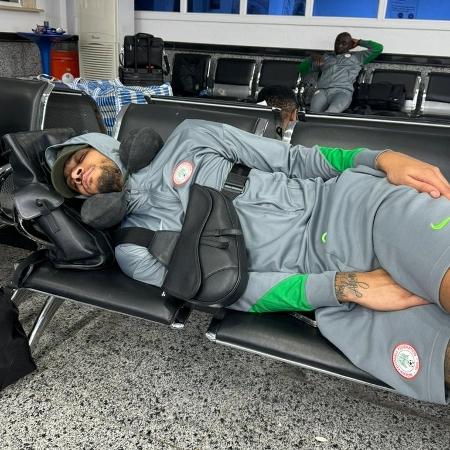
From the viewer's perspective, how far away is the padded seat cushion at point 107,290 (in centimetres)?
127

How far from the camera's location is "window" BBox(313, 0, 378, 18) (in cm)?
543

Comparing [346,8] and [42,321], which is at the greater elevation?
[346,8]

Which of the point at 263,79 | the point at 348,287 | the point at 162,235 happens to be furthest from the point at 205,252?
the point at 263,79

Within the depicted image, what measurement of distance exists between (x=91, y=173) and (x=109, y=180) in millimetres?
56

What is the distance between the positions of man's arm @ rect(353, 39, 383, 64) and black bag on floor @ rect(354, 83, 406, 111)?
0.49m

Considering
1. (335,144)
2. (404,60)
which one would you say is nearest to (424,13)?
(404,60)

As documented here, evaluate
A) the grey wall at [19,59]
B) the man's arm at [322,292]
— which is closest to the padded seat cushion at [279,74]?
the grey wall at [19,59]

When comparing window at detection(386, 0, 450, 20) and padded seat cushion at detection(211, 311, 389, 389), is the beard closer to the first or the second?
padded seat cushion at detection(211, 311, 389, 389)

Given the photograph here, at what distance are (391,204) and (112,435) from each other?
0.99 m

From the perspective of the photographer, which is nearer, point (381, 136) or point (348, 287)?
point (348, 287)

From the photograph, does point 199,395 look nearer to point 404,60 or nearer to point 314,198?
point 314,198

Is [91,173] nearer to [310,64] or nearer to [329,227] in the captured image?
[329,227]

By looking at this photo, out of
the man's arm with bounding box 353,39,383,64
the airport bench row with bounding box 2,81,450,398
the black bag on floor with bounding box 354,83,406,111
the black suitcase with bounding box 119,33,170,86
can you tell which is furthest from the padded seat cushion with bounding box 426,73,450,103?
the airport bench row with bounding box 2,81,450,398

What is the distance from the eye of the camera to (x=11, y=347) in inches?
55.9
